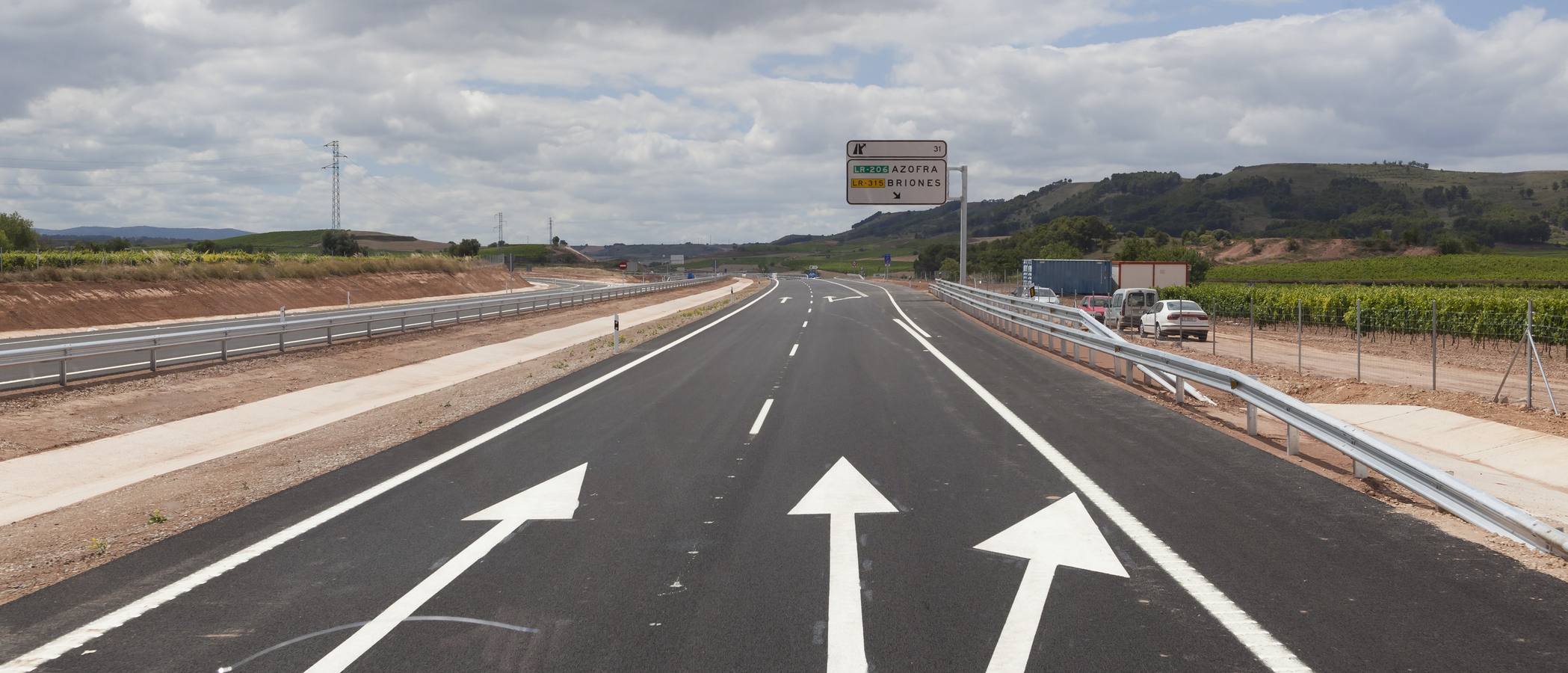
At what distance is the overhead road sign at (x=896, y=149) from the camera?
37344mm

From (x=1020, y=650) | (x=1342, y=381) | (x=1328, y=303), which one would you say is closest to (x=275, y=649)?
(x=1020, y=650)

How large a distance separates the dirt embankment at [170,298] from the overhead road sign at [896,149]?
31.2 meters

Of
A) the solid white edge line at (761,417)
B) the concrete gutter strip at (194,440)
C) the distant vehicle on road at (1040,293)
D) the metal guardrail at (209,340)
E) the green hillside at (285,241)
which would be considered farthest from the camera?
the green hillside at (285,241)

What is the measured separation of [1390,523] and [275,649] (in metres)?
7.32

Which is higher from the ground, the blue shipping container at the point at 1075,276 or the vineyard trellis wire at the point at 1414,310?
the blue shipping container at the point at 1075,276

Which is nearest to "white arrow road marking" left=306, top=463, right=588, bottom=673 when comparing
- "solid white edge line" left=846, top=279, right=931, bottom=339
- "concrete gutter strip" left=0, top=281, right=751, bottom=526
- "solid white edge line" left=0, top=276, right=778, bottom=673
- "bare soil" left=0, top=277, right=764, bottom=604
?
"solid white edge line" left=0, top=276, right=778, bottom=673

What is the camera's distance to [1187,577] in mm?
5773

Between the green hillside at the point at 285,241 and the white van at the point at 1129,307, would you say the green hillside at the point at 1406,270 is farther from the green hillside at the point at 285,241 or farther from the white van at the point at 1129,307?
the green hillside at the point at 285,241

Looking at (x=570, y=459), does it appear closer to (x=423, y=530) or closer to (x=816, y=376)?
(x=423, y=530)

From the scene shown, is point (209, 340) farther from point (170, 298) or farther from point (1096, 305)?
point (1096, 305)

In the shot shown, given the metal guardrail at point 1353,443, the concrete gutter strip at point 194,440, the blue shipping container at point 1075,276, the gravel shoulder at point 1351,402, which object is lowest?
the concrete gutter strip at point 194,440

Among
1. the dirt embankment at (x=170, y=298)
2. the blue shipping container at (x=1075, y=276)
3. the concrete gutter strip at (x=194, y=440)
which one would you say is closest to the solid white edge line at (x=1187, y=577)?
the concrete gutter strip at (x=194, y=440)

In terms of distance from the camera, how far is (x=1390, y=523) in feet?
23.0

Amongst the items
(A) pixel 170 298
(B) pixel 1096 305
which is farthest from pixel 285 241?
(B) pixel 1096 305
